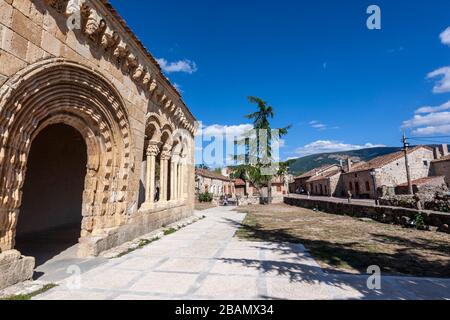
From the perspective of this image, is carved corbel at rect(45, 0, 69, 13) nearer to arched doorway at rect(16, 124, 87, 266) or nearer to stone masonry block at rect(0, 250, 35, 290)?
stone masonry block at rect(0, 250, 35, 290)

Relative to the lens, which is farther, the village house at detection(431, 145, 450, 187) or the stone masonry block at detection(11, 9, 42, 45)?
the village house at detection(431, 145, 450, 187)

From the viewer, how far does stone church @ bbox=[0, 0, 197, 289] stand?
3613 mm

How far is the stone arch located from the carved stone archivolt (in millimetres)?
778

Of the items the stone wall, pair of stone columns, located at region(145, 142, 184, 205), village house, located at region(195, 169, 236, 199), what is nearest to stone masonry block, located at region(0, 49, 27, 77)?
pair of stone columns, located at region(145, 142, 184, 205)

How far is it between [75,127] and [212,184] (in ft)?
119

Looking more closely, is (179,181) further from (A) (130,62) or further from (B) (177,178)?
(A) (130,62)

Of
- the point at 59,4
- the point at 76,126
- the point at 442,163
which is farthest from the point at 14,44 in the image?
the point at 442,163

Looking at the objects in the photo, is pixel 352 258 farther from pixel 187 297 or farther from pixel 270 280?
pixel 187 297

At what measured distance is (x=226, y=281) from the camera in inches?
148

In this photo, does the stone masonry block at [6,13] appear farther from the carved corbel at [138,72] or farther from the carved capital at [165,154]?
the carved capital at [165,154]

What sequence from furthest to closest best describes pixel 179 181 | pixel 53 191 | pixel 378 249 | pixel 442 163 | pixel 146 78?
1. pixel 442 163
2. pixel 179 181
3. pixel 53 191
4. pixel 146 78
5. pixel 378 249

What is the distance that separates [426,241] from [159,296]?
7466 millimetres

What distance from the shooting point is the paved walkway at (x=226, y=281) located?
10.7 ft

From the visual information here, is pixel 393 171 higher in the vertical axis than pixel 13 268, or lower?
higher
